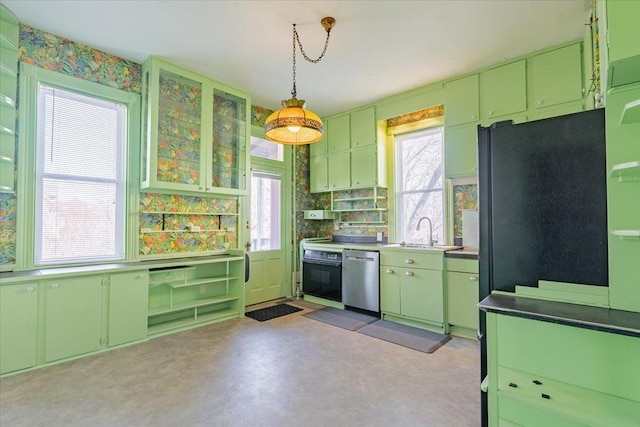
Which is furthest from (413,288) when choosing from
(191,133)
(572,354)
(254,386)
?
(191,133)

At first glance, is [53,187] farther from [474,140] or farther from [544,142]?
[474,140]

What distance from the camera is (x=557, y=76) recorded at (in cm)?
308

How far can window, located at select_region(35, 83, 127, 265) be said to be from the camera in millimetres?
2969

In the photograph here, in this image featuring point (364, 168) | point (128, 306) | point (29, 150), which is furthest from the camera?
point (364, 168)

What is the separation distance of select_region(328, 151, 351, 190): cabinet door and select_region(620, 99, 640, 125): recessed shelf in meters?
3.58

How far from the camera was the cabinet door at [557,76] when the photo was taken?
297 cm

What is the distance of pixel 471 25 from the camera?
9.12ft

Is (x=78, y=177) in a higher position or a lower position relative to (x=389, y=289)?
higher

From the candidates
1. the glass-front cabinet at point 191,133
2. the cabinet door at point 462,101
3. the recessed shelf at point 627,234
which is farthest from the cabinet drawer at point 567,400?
the glass-front cabinet at point 191,133

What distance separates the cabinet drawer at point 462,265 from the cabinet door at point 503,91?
1617 millimetres

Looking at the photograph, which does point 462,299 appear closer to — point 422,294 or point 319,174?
point 422,294

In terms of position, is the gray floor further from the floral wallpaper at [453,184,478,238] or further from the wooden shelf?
the floral wallpaper at [453,184,478,238]

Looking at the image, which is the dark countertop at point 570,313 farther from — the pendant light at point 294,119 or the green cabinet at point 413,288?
the green cabinet at point 413,288

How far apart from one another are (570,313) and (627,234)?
41cm
